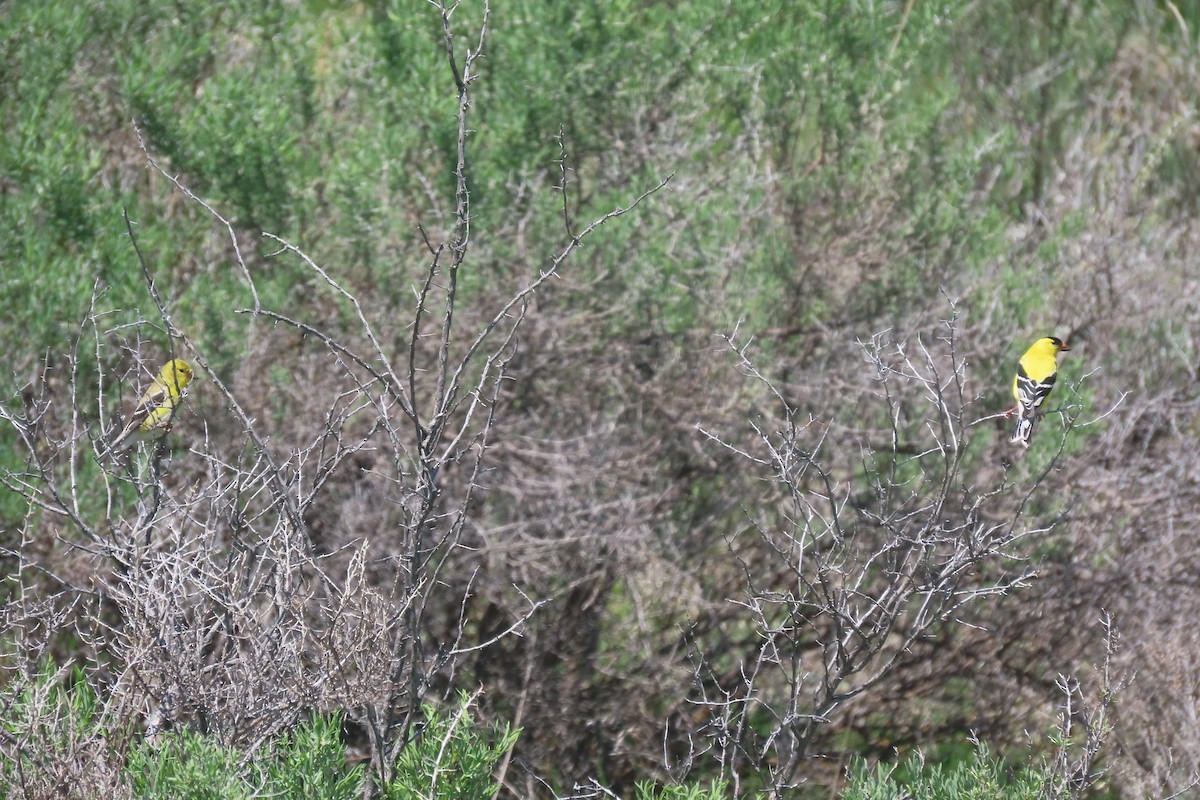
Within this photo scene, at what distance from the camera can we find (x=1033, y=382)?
533cm

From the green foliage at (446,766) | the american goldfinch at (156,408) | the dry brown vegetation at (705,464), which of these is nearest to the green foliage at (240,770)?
the green foliage at (446,766)

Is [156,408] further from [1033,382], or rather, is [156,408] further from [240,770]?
[1033,382]

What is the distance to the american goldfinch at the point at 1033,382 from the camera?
5102 mm

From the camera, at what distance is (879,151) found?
25.1ft

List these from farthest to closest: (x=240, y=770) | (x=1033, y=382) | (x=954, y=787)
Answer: (x=1033, y=382)
(x=954, y=787)
(x=240, y=770)

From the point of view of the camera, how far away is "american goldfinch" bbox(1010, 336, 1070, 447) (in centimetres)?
510

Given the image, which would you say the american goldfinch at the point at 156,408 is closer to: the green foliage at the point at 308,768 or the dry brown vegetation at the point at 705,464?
the dry brown vegetation at the point at 705,464

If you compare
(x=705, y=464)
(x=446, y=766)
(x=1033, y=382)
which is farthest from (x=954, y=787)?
(x=705, y=464)

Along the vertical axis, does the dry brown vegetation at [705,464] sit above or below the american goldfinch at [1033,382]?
below

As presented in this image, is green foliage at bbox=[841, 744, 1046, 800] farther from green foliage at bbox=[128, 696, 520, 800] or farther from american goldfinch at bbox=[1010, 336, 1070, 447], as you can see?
american goldfinch at bbox=[1010, 336, 1070, 447]

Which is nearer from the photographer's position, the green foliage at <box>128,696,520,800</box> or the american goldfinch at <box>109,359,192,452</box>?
the green foliage at <box>128,696,520,800</box>

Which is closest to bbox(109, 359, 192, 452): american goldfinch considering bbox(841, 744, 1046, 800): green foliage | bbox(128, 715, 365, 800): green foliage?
bbox(128, 715, 365, 800): green foliage

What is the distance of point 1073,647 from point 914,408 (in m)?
1.53

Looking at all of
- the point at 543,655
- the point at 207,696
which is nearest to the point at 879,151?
the point at 543,655
